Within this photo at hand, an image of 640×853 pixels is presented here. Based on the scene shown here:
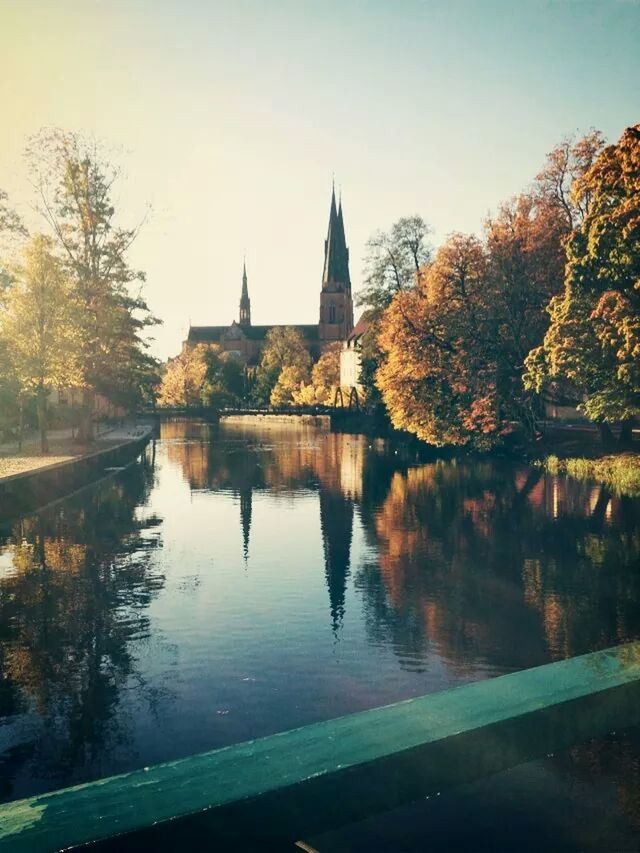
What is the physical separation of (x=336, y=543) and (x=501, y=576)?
16.5 ft

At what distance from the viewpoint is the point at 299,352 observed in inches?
5089

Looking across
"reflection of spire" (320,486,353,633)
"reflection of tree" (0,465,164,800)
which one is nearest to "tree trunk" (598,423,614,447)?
"reflection of spire" (320,486,353,633)

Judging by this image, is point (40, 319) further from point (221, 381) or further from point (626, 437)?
point (221, 381)

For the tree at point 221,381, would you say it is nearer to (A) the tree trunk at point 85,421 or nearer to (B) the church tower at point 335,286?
(B) the church tower at point 335,286

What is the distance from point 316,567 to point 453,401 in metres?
28.7

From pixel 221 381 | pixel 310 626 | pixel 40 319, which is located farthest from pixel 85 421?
pixel 221 381

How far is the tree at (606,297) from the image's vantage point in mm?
31016

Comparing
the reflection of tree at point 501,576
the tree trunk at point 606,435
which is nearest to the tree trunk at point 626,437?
the tree trunk at point 606,435

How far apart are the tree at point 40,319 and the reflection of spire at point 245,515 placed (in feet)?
45.9

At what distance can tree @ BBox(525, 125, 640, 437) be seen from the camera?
3102 cm

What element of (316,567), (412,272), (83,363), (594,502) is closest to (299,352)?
(412,272)

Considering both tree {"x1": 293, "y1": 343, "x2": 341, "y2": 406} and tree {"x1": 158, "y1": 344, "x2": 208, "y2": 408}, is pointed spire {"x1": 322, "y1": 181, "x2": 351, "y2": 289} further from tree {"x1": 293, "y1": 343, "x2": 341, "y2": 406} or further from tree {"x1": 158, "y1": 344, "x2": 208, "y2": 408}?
tree {"x1": 293, "y1": 343, "x2": 341, "y2": 406}

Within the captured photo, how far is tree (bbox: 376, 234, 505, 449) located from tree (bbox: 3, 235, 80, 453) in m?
17.9

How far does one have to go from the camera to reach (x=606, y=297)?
1291 inches
